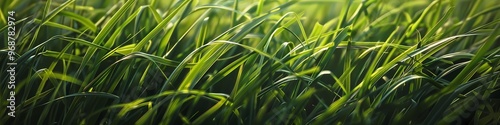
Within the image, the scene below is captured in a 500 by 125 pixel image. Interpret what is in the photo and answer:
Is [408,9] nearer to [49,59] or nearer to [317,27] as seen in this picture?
[317,27]

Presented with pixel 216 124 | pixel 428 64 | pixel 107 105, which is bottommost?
pixel 428 64

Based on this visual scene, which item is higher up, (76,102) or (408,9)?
(76,102)

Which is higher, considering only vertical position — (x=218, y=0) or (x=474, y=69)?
(x=218, y=0)

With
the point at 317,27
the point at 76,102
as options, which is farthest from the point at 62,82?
the point at 317,27

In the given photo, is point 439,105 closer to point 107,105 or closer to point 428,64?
point 428,64

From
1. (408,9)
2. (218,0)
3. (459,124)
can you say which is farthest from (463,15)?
(218,0)

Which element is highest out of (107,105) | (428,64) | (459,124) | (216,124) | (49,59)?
(49,59)
